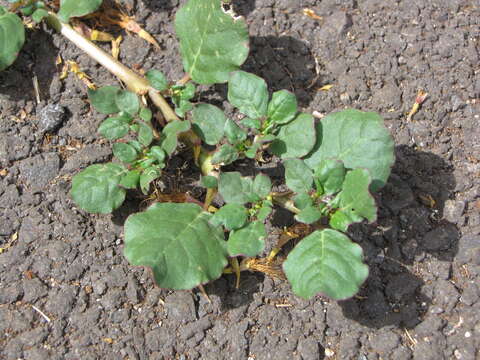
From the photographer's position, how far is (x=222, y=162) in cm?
255

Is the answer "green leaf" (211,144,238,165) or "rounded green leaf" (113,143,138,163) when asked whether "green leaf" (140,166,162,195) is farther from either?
"green leaf" (211,144,238,165)

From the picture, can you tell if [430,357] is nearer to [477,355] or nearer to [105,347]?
[477,355]

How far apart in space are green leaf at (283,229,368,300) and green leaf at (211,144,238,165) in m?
0.46

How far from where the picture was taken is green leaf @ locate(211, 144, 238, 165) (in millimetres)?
2521

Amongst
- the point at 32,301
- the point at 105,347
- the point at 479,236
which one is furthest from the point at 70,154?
the point at 479,236

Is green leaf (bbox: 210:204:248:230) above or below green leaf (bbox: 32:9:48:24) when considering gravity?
below

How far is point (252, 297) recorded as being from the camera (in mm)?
2598

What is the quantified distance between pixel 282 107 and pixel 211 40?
0.47 meters

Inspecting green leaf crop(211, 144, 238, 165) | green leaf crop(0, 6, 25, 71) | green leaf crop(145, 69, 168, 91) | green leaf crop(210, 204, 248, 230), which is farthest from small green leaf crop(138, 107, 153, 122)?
green leaf crop(0, 6, 25, 71)

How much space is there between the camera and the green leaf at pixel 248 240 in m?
2.30

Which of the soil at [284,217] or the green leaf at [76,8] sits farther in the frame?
the green leaf at [76,8]

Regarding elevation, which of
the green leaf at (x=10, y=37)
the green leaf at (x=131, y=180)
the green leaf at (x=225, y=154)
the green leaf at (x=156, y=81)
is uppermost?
the green leaf at (x=10, y=37)

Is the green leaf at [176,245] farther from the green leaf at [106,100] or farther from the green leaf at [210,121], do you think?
the green leaf at [106,100]

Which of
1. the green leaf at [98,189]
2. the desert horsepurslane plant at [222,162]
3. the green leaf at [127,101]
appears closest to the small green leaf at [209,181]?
the desert horsepurslane plant at [222,162]
